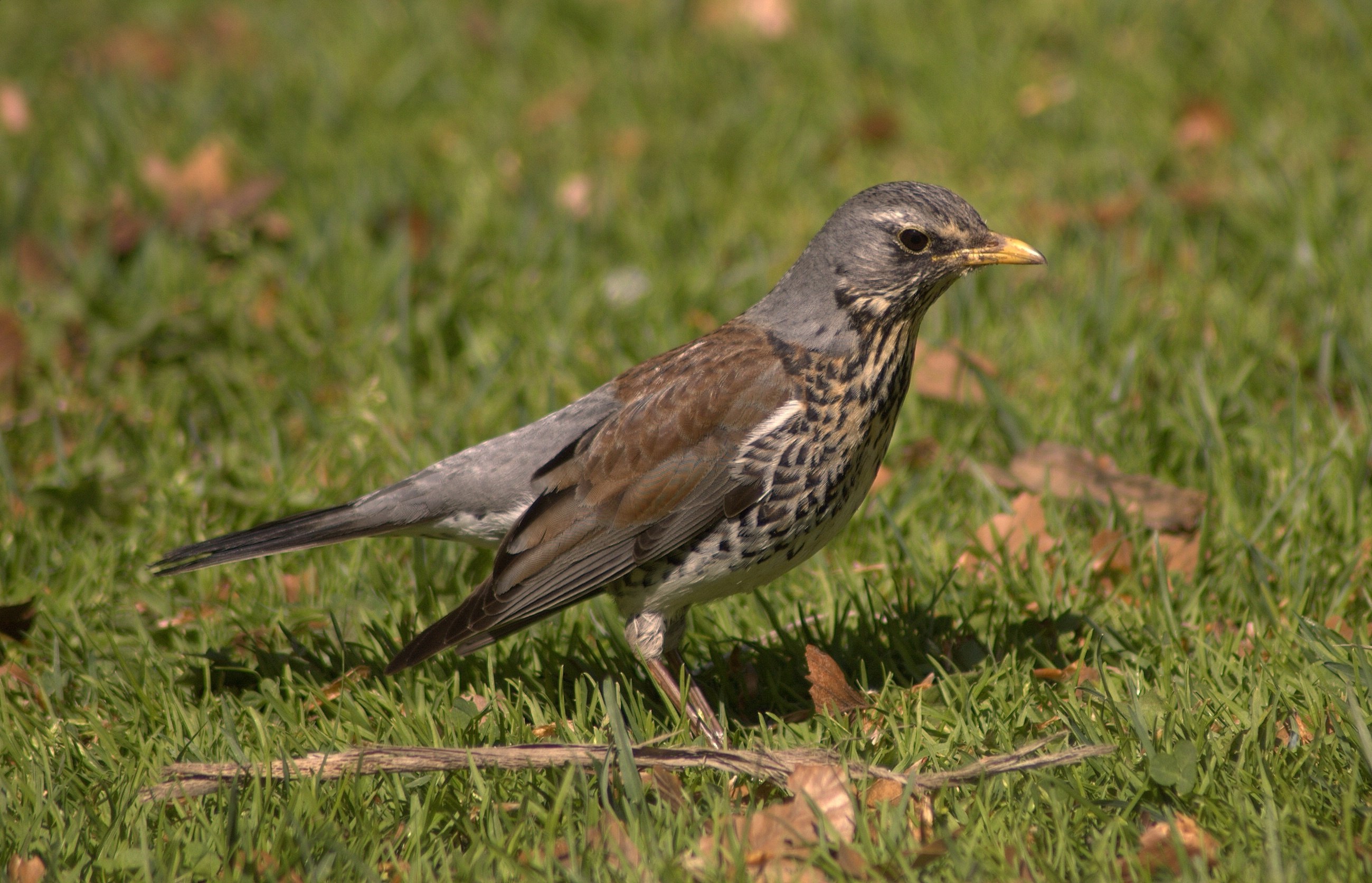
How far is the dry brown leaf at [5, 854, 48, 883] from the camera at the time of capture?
10.3 feet

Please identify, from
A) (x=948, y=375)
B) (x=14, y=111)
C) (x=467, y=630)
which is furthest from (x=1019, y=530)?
(x=14, y=111)

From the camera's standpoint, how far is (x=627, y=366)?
5652 mm

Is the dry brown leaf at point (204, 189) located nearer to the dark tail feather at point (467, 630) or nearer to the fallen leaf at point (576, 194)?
the fallen leaf at point (576, 194)

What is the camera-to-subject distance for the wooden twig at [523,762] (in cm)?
336

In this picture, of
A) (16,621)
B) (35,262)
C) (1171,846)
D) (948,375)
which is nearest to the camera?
(1171,846)

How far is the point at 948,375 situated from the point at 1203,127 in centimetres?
265

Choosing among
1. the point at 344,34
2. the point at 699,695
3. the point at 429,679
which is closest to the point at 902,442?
the point at 699,695

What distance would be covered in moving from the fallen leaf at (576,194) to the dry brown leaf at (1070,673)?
11.8 ft

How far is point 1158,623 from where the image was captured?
4109mm

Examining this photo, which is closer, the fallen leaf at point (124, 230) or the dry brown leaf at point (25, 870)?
the dry brown leaf at point (25, 870)

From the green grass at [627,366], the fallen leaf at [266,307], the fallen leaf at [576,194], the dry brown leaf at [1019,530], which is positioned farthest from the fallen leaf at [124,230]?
the dry brown leaf at [1019,530]

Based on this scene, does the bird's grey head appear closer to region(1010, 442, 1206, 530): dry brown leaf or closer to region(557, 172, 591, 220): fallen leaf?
region(1010, 442, 1206, 530): dry brown leaf

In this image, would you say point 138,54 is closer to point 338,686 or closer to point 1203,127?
point 338,686

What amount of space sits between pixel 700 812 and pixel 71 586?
2.36 m
